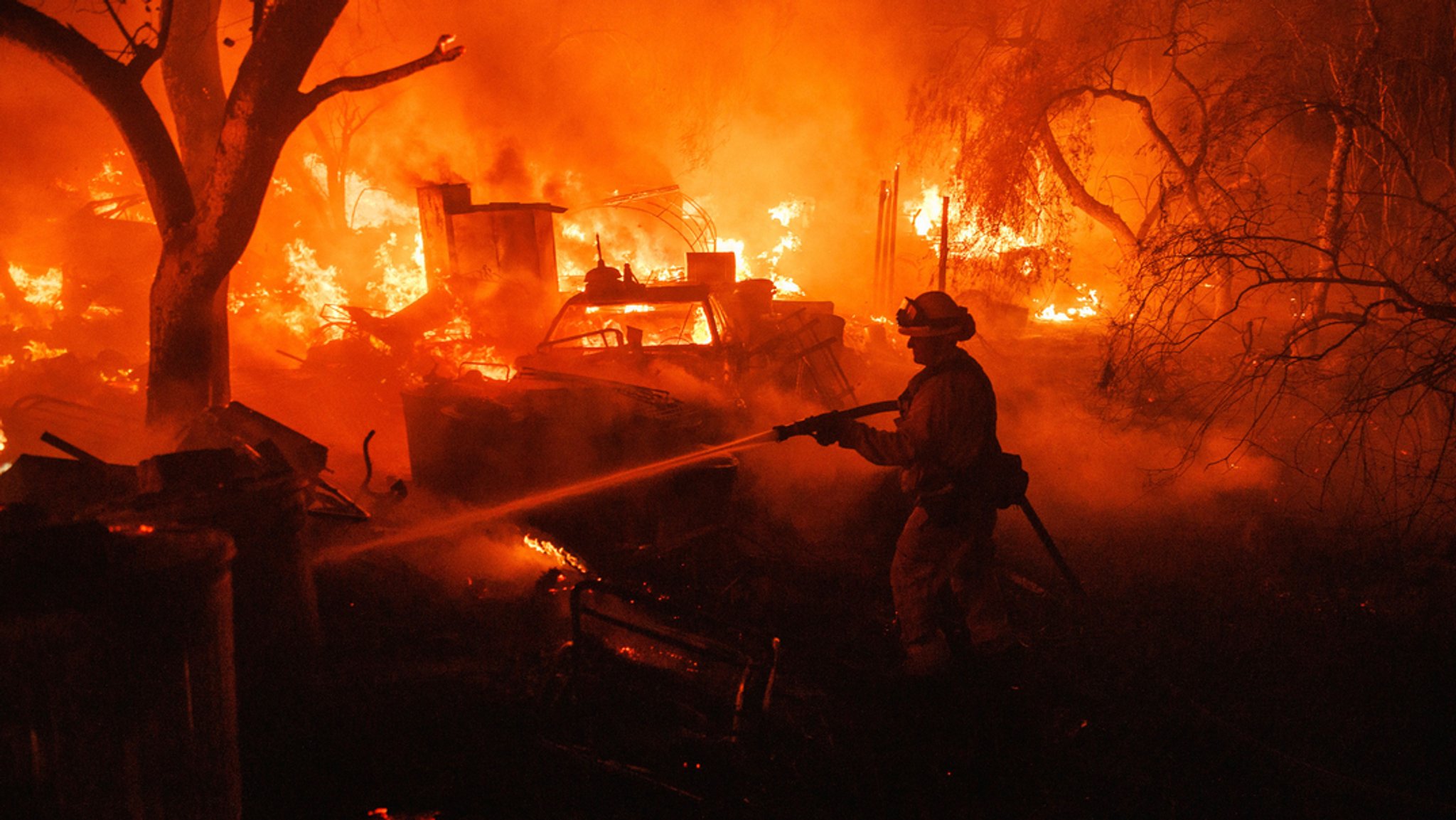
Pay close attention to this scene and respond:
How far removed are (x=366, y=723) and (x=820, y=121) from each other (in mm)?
26516

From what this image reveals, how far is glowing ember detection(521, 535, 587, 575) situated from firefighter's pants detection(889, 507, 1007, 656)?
1981 millimetres

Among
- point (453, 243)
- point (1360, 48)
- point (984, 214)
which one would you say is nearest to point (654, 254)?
point (453, 243)

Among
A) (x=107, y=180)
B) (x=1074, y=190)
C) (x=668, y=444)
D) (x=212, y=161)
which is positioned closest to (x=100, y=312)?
(x=107, y=180)

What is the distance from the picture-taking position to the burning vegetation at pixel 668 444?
3.37 meters

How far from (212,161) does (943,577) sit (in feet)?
20.5

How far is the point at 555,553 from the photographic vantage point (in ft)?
16.3

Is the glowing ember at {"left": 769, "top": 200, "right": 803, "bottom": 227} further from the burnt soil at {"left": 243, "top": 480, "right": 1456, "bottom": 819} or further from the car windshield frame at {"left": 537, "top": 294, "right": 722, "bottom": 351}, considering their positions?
the burnt soil at {"left": 243, "top": 480, "right": 1456, "bottom": 819}

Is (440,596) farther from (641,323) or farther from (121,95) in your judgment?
(121,95)

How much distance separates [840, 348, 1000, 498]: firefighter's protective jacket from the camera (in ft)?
14.0

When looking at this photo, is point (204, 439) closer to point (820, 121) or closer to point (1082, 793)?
point (1082, 793)

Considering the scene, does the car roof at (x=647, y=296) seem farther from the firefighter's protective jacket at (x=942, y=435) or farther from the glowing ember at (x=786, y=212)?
the glowing ember at (x=786, y=212)

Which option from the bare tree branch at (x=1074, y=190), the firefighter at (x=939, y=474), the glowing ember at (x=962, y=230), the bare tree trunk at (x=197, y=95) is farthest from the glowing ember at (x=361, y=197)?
the firefighter at (x=939, y=474)

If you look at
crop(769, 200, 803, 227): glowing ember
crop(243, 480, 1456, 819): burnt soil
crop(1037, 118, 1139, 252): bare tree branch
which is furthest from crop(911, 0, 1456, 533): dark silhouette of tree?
crop(769, 200, 803, 227): glowing ember

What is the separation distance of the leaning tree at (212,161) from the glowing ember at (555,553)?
335 centimetres
